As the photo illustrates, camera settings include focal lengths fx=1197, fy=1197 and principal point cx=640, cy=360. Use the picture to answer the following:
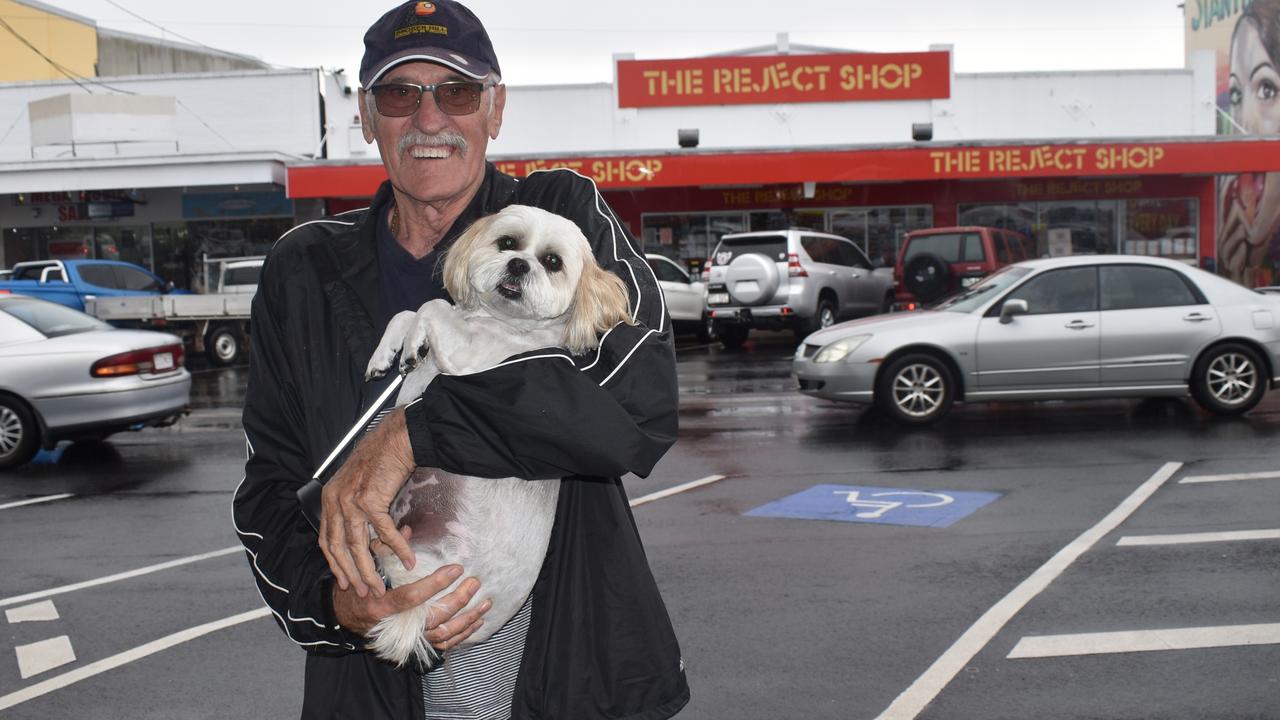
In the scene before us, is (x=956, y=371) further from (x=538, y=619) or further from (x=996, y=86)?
(x=996, y=86)

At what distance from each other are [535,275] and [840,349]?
31.9 feet

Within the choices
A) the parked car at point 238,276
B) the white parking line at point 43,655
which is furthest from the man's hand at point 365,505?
the parked car at point 238,276

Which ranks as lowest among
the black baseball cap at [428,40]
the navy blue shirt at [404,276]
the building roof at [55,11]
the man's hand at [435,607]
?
the man's hand at [435,607]

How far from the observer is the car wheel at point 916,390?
11.4m

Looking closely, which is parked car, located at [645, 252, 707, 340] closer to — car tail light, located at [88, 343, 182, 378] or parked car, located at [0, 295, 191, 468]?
car tail light, located at [88, 343, 182, 378]

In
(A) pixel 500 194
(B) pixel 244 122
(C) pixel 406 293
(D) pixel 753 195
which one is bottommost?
(C) pixel 406 293

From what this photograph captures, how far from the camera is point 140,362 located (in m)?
10.9

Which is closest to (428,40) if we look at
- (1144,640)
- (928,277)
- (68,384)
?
(1144,640)

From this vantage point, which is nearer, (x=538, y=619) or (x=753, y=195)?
(x=538, y=619)

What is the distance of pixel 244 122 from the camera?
27.0 metres

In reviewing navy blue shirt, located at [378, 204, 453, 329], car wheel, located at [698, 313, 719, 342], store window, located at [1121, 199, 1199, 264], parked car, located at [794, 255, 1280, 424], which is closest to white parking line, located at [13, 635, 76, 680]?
navy blue shirt, located at [378, 204, 453, 329]

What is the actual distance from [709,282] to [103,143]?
14429 mm

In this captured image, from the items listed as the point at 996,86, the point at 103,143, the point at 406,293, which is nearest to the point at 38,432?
the point at 406,293

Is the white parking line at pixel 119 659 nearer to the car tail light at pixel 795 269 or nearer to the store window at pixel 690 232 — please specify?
the car tail light at pixel 795 269
